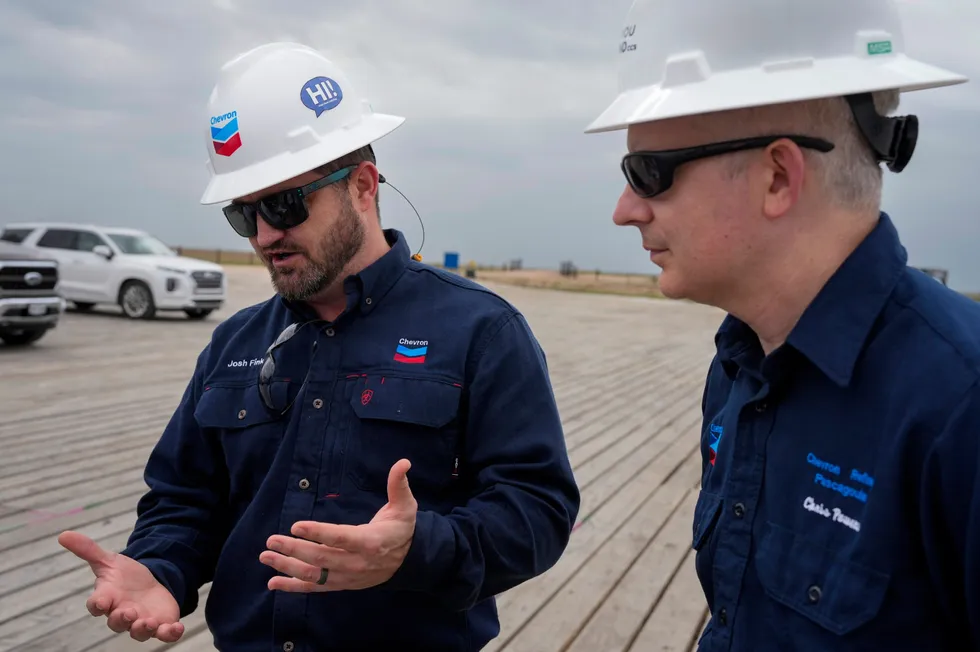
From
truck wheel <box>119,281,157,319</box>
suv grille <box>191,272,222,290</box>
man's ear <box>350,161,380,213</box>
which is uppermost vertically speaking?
man's ear <box>350,161,380,213</box>

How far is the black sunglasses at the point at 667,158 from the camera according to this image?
4.32ft

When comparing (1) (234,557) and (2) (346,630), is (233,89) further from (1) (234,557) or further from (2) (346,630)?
(2) (346,630)

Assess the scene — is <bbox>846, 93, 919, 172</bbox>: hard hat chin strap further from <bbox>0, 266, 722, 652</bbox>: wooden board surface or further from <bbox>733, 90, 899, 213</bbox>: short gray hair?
<bbox>0, 266, 722, 652</bbox>: wooden board surface

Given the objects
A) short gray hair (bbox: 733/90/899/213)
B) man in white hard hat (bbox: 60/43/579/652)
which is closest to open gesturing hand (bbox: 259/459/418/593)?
man in white hard hat (bbox: 60/43/579/652)

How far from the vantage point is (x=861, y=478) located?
1195 mm

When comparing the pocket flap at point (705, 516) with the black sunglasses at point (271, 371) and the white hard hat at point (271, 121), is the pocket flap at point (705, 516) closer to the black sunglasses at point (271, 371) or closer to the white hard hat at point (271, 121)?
the black sunglasses at point (271, 371)

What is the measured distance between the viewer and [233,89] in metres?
2.20

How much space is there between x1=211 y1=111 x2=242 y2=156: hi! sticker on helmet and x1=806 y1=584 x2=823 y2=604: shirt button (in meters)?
1.68

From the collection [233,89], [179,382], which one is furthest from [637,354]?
[233,89]

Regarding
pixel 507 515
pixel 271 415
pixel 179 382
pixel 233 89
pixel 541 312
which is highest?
pixel 233 89

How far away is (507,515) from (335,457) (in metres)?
0.41

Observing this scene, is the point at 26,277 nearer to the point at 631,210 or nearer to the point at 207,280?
the point at 207,280

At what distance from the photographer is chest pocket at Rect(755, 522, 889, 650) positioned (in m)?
1.17

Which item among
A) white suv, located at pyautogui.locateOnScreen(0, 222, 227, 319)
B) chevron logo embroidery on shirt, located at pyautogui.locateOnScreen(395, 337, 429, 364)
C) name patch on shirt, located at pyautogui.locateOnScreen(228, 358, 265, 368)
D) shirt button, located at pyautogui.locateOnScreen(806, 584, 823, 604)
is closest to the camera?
shirt button, located at pyautogui.locateOnScreen(806, 584, 823, 604)
